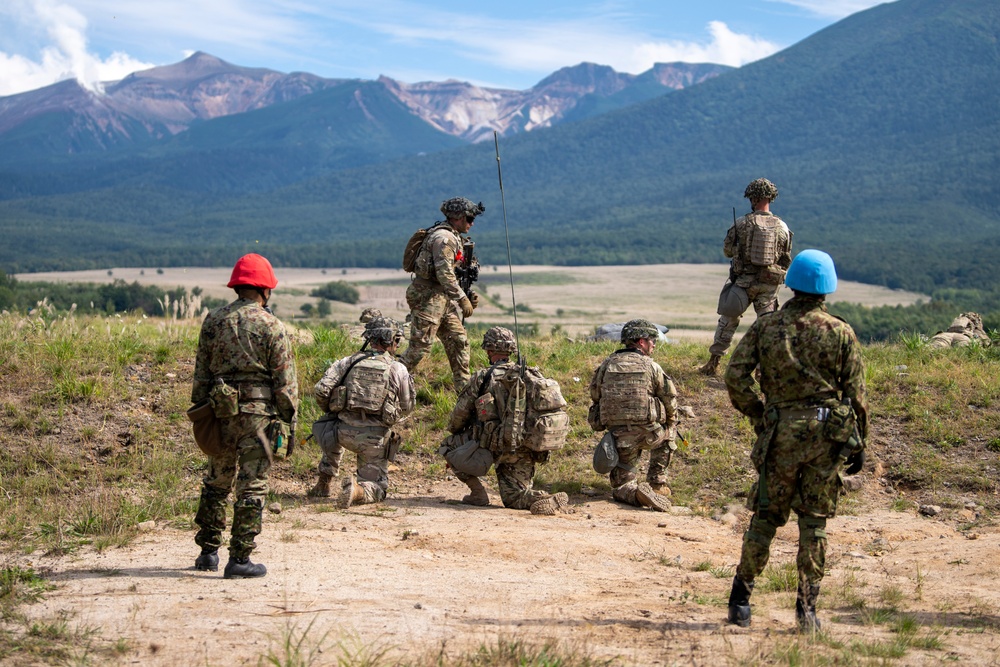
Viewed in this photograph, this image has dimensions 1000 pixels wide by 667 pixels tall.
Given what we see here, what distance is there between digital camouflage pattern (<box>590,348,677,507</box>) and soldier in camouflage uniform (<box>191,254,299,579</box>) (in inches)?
145

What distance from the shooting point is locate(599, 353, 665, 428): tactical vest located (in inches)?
425

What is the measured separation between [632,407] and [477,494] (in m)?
1.63

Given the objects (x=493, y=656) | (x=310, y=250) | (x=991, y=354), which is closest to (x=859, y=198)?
(x=310, y=250)

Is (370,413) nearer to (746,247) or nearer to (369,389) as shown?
(369,389)

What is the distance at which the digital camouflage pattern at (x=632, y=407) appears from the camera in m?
10.8

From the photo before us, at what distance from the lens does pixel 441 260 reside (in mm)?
12742

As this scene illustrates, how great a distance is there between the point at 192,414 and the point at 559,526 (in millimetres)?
3421

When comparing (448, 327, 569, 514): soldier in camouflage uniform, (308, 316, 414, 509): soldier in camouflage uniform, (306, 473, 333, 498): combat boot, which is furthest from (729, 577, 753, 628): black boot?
(306, 473, 333, 498): combat boot

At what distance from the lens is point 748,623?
23.2ft

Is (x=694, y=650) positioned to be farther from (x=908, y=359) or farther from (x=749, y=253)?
(x=908, y=359)

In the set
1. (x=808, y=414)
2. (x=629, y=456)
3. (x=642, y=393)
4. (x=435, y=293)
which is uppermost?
(x=435, y=293)

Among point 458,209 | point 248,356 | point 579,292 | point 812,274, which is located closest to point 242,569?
point 248,356

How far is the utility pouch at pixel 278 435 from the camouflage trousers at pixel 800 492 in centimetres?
316

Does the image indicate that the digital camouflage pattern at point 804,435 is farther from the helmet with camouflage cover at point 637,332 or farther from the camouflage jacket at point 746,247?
the camouflage jacket at point 746,247
